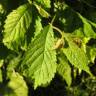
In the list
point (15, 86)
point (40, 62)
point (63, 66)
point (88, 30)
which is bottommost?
point (15, 86)

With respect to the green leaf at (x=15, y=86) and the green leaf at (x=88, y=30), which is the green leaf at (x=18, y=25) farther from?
the green leaf at (x=15, y=86)

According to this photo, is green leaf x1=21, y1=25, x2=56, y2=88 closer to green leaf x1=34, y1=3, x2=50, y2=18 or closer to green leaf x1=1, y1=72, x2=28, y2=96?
green leaf x1=34, y1=3, x2=50, y2=18

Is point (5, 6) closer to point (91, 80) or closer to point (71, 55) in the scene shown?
point (71, 55)

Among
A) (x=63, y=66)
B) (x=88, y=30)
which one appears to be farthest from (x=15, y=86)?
(x=88, y=30)

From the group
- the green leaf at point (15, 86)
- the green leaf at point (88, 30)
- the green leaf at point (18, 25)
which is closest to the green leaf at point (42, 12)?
the green leaf at point (18, 25)

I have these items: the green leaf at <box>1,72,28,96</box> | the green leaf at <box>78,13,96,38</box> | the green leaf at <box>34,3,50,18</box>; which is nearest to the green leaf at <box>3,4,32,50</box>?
the green leaf at <box>34,3,50,18</box>

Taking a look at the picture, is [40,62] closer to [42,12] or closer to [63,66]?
[42,12]

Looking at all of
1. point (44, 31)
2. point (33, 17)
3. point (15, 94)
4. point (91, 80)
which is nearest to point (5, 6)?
point (33, 17)
